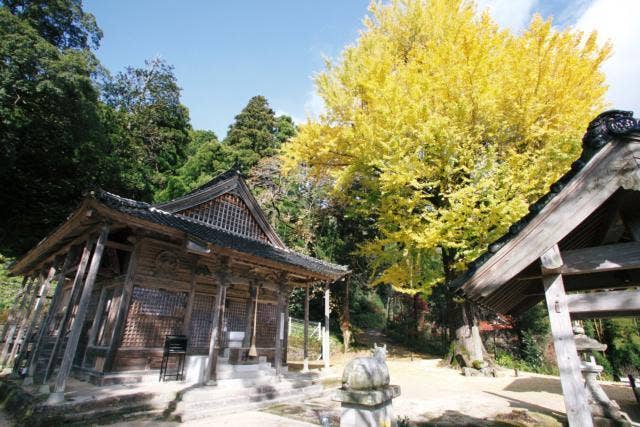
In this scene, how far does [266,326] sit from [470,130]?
422 inches

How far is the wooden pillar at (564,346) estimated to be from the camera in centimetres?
247

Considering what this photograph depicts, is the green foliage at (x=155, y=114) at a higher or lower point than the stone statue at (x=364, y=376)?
higher

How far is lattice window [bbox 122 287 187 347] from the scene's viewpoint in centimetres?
902

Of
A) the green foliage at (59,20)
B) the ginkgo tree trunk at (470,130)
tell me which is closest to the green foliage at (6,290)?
the green foliage at (59,20)

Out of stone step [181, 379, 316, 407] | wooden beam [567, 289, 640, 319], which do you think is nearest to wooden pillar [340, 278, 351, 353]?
stone step [181, 379, 316, 407]

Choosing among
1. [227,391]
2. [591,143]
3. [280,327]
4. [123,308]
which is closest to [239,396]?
[227,391]

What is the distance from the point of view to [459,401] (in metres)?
7.69

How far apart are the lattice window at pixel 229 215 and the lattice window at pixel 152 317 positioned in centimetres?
315

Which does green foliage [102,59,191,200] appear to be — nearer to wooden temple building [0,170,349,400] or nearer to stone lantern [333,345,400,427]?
wooden temple building [0,170,349,400]

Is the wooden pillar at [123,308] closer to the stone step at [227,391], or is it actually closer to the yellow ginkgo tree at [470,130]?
the stone step at [227,391]

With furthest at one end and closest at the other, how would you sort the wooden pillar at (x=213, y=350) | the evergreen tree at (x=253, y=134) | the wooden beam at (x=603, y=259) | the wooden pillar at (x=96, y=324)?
the evergreen tree at (x=253, y=134), the wooden pillar at (x=96, y=324), the wooden pillar at (x=213, y=350), the wooden beam at (x=603, y=259)

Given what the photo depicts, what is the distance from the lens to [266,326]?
13.2m

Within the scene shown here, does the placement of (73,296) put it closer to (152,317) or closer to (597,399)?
(152,317)

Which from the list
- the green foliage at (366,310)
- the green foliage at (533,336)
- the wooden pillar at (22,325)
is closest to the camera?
the wooden pillar at (22,325)
